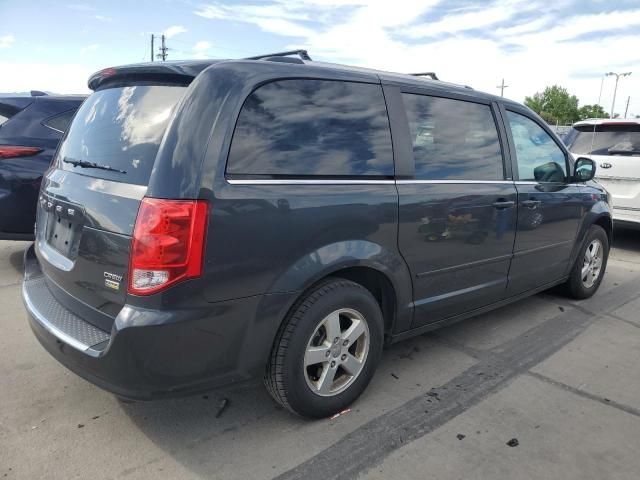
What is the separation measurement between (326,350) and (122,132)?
1.46m

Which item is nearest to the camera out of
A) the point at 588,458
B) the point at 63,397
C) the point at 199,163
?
the point at 199,163

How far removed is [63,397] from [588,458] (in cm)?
275

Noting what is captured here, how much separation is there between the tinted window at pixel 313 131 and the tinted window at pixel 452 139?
0.28 metres

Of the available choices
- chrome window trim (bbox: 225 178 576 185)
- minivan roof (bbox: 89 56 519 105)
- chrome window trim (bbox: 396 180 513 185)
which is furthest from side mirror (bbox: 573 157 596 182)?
minivan roof (bbox: 89 56 519 105)

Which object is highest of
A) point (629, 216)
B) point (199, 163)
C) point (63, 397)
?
point (199, 163)

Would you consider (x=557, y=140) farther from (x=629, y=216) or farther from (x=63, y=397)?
(x=63, y=397)

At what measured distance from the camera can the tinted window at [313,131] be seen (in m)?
2.29

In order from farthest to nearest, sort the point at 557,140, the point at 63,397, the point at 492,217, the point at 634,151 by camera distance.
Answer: the point at 634,151 < the point at 557,140 < the point at 492,217 < the point at 63,397

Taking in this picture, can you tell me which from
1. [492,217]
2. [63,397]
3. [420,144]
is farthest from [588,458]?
[63,397]

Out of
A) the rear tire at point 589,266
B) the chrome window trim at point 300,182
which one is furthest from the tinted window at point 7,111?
the rear tire at point 589,266

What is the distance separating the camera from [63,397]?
2871 millimetres

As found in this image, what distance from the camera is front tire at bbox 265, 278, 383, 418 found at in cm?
246

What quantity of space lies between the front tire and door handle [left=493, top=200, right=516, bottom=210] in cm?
121

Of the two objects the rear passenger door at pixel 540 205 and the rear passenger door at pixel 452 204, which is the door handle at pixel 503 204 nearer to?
the rear passenger door at pixel 452 204
